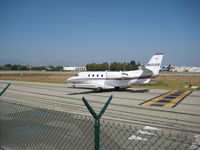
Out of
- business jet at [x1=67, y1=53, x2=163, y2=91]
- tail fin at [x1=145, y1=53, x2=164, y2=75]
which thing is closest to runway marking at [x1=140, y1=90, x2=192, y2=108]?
business jet at [x1=67, y1=53, x2=163, y2=91]

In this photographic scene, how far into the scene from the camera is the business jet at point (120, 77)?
20.0m

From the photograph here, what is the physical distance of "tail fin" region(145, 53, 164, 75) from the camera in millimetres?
19953

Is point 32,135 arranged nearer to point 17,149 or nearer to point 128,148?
point 17,149

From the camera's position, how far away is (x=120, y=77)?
70.6 feet

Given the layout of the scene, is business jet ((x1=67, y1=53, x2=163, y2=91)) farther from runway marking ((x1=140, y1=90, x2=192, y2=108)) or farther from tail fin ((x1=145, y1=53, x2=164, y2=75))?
runway marking ((x1=140, y1=90, x2=192, y2=108))

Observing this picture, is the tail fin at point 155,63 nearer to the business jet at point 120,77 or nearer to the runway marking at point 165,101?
the business jet at point 120,77

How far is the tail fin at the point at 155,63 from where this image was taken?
786 inches

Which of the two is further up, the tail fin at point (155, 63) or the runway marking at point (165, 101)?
the tail fin at point (155, 63)

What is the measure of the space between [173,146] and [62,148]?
359 cm

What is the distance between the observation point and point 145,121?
8.84 m

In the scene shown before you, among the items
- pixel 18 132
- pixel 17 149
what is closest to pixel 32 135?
pixel 18 132

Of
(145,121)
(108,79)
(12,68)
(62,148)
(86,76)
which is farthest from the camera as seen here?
(12,68)

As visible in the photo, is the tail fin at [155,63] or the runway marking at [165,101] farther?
the tail fin at [155,63]

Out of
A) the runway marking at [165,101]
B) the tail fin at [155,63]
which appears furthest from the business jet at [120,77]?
the runway marking at [165,101]
